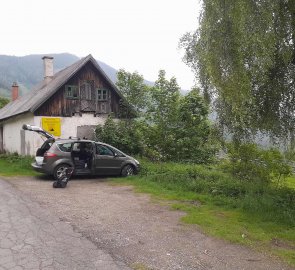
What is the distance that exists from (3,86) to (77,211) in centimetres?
16106

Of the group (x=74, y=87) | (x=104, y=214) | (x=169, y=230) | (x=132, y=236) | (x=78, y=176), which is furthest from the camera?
(x=74, y=87)

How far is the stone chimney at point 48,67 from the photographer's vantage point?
26.7m

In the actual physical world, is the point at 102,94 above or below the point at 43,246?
above

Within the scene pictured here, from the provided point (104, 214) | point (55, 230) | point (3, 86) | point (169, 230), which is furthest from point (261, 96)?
point (3, 86)

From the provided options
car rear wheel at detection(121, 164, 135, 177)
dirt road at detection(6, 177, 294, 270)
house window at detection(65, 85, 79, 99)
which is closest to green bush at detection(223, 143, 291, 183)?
dirt road at detection(6, 177, 294, 270)

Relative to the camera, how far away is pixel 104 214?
915 centimetres

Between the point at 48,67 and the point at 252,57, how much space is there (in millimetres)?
21179

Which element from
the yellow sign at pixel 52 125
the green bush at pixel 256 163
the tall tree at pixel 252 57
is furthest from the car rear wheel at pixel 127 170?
the tall tree at pixel 252 57

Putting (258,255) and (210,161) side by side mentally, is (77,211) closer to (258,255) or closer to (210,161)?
(258,255)

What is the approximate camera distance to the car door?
15625mm

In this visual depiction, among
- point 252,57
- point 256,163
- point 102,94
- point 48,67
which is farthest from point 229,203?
point 48,67

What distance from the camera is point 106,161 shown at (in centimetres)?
1577

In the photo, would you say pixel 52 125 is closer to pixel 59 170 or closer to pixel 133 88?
pixel 133 88

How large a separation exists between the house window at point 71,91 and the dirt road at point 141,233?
417 inches
